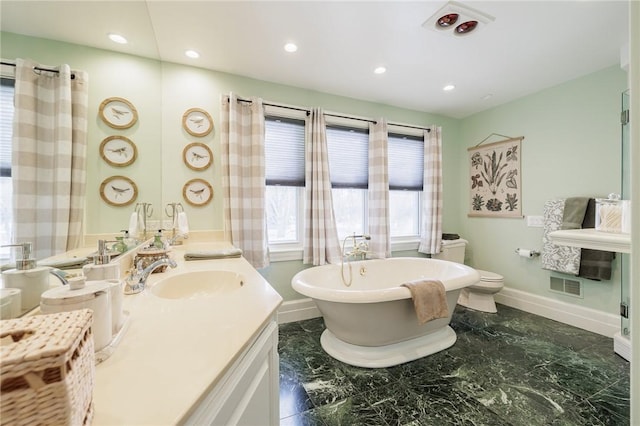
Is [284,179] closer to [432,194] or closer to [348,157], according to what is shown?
[348,157]

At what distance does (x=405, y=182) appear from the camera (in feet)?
11.5

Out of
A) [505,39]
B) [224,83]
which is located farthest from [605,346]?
[224,83]

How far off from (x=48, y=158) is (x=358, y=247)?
2558mm

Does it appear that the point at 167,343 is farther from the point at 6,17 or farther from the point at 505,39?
the point at 505,39

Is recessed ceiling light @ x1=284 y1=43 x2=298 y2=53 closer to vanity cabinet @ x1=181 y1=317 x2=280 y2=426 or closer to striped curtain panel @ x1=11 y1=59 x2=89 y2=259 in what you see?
striped curtain panel @ x1=11 y1=59 x2=89 y2=259

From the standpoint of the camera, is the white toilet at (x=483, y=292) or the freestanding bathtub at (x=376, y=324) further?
the white toilet at (x=483, y=292)

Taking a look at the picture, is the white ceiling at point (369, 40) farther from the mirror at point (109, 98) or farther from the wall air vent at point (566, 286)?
the wall air vent at point (566, 286)

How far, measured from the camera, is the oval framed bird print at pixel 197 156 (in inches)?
93.8

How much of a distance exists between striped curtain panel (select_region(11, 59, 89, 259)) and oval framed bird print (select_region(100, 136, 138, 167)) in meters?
0.20

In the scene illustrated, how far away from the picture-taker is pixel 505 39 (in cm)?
202

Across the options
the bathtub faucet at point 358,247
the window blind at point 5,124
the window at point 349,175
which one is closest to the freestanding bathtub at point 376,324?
the bathtub faucet at point 358,247

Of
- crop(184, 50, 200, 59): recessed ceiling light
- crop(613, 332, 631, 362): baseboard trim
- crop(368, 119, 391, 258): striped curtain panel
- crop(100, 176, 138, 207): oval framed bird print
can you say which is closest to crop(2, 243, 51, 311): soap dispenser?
crop(100, 176, 138, 207): oval framed bird print

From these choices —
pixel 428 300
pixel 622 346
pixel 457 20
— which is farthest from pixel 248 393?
pixel 622 346

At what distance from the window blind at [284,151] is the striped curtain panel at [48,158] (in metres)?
1.84
